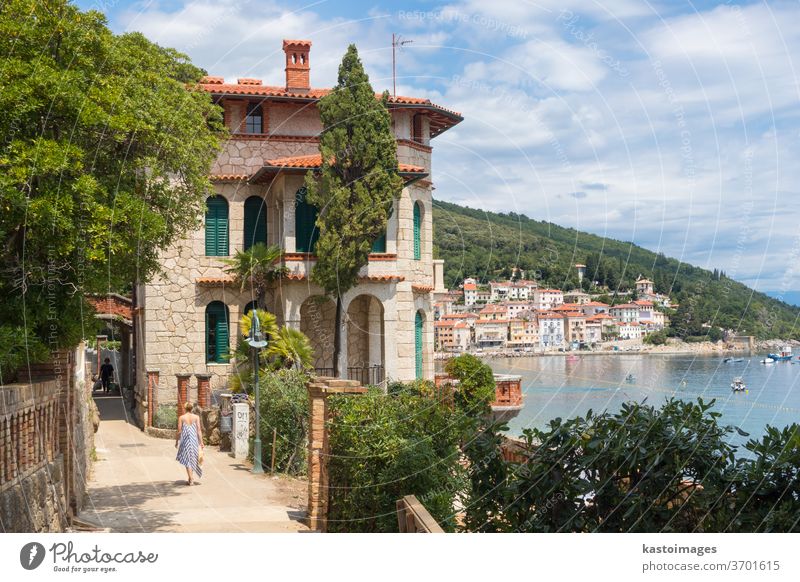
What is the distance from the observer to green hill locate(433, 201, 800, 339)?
8.65 meters

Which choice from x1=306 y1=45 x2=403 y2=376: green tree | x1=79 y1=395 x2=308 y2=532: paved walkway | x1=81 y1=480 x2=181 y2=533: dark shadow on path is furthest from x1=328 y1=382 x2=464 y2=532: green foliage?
x1=306 y1=45 x2=403 y2=376: green tree

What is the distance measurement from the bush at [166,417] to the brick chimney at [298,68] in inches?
379

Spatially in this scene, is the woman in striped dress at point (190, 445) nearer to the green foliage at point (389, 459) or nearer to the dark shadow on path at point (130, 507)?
the dark shadow on path at point (130, 507)

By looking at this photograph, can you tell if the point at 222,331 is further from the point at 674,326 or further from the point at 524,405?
the point at 674,326

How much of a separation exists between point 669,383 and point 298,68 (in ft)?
48.6

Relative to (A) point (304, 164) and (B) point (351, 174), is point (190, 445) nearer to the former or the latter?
(B) point (351, 174)

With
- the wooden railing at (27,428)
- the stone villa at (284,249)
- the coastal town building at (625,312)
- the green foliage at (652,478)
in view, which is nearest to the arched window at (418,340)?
the stone villa at (284,249)

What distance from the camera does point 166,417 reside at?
22.5 metres

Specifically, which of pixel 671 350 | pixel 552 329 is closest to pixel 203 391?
pixel 552 329

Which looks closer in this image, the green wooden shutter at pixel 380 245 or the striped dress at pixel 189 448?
the striped dress at pixel 189 448

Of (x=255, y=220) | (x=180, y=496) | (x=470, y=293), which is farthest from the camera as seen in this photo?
(x=255, y=220)

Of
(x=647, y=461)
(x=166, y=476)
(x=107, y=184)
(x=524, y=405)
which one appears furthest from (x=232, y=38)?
(x=524, y=405)

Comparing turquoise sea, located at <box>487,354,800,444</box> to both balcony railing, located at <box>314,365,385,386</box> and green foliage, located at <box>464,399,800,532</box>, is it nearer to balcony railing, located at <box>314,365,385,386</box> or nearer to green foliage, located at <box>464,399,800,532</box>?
green foliage, located at <box>464,399,800,532</box>

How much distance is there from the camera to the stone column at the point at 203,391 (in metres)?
21.6
